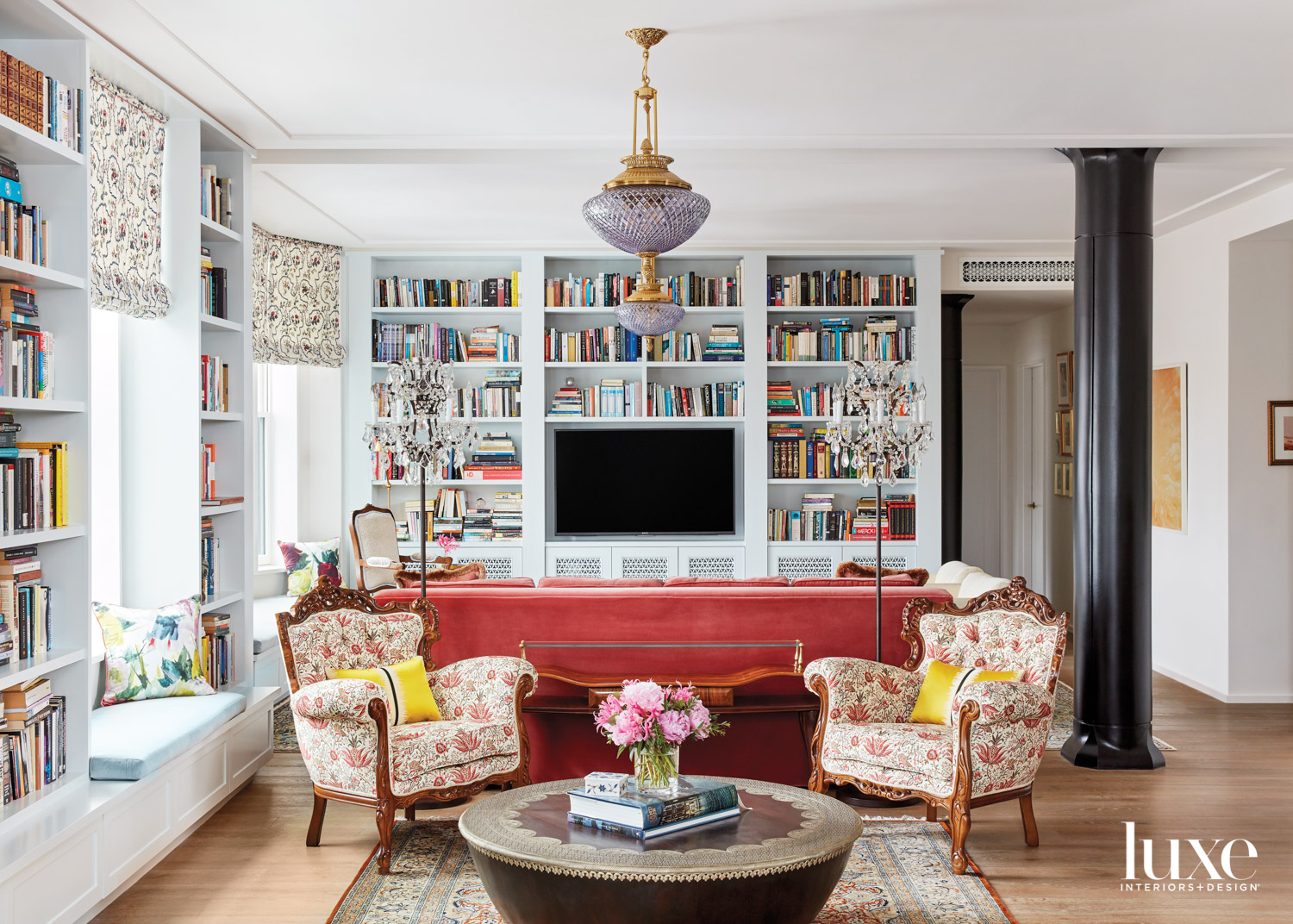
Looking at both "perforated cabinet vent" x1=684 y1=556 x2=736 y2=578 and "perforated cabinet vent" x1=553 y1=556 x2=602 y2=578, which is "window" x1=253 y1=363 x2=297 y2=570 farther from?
"perforated cabinet vent" x1=684 y1=556 x2=736 y2=578

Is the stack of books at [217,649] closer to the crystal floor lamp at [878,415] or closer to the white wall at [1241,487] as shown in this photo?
the crystal floor lamp at [878,415]

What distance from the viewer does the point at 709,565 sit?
7.68 meters

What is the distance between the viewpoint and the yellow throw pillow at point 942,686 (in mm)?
3961

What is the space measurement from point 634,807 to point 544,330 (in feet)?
17.3

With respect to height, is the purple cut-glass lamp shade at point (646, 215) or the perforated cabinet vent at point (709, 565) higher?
the purple cut-glass lamp shade at point (646, 215)

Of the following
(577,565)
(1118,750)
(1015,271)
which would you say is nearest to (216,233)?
(577,565)

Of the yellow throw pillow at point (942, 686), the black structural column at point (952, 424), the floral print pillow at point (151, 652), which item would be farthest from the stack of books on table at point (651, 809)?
the black structural column at point (952, 424)

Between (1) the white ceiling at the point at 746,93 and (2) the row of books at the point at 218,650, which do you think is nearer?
(1) the white ceiling at the point at 746,93

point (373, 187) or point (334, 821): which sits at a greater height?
point (373, 187)

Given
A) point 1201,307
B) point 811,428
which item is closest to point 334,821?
point 811,428

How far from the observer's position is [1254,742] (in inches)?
206

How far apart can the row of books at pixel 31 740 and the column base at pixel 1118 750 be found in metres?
4.21

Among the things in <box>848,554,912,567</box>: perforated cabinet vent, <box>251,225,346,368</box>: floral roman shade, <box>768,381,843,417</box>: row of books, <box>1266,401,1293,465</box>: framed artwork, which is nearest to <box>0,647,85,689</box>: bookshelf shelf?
<box>251,225,346,368</box>: floral roman shade

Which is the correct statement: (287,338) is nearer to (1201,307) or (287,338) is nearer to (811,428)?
(811,428)
